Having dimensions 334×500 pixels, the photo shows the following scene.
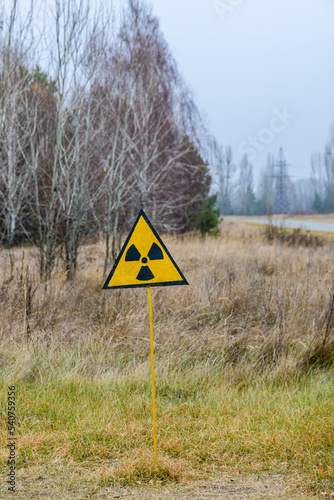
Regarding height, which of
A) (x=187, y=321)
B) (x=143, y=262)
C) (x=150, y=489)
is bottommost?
(x=150, y=489)

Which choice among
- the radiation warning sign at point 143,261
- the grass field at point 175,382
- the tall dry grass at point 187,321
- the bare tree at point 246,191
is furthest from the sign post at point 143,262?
the bare tree at point 246,191

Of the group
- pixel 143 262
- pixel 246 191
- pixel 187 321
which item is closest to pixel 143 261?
pixel 143 262

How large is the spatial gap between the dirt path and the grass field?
0.12 feet

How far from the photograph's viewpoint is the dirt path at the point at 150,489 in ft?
10.1

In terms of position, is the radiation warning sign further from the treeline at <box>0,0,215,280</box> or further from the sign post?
the treeline at <box>0,0,215,280</box>

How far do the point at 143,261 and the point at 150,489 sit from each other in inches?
61.5

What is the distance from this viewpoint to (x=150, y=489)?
3162 millimetres

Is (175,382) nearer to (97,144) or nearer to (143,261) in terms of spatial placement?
(143,261)

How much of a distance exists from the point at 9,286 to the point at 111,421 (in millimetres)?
3743

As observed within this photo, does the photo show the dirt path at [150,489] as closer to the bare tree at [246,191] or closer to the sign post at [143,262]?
the sign post at [143,262]

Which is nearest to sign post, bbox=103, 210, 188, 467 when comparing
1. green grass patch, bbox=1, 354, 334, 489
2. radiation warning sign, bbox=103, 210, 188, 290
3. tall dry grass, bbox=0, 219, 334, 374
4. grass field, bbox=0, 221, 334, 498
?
radiation warning sign, bbox=103, 210, 188, 290

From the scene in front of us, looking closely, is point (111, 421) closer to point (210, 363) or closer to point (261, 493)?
point (261, 493)

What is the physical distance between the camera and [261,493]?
3117 mm

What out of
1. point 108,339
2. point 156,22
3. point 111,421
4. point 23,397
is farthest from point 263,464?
point 156,22
